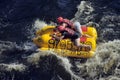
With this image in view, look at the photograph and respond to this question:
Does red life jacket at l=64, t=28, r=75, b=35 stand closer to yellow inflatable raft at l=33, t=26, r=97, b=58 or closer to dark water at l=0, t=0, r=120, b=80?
yellow inflatable raft at l=33, t=26, r=97, b=58

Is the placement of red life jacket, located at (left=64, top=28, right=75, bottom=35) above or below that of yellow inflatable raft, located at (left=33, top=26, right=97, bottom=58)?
above

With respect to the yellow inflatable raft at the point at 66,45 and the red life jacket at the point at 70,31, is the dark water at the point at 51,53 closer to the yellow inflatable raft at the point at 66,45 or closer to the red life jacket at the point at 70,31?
the yellow inflatable raft at the point at 66,45

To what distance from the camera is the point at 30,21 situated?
15.9 meters

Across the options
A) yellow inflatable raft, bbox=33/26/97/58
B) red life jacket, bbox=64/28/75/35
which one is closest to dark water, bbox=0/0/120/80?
yellow inflatable raft, bbox=33/26/97/58

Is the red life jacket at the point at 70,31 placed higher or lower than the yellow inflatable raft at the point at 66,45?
higher

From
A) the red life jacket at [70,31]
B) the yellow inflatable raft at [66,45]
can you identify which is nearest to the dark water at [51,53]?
the yellow inflatable raft at [66,45]

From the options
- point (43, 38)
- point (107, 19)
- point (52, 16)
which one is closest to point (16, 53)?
point (43, 38)

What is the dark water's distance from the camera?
13.3m

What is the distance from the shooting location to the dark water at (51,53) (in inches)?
523

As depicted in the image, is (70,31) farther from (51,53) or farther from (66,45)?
(51,53)

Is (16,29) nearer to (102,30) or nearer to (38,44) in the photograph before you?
(38,44)

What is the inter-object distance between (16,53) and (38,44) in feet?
3.64

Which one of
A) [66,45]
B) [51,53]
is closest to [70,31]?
[66,45]

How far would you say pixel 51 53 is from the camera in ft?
44.6
